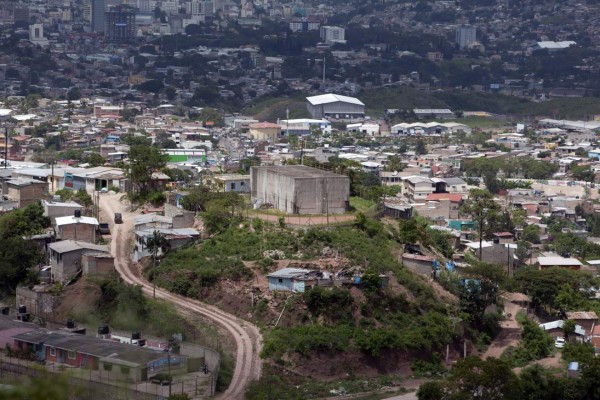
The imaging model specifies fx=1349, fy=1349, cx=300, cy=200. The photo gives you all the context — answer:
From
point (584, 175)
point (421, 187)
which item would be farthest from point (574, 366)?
point (584, 175)

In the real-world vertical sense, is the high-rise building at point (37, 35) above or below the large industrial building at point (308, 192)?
below

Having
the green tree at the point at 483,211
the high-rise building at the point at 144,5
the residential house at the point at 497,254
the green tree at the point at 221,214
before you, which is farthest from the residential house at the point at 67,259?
the high-rise building at the point at 144,5

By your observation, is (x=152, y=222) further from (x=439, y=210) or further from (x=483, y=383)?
(x=439, y=210)

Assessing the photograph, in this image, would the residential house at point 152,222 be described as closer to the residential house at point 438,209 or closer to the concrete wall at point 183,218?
the concrete wall at point 183,218

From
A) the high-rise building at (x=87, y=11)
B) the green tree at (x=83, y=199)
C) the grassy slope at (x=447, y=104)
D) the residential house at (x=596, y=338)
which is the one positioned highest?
the high-rise building at (x=87, y=11)

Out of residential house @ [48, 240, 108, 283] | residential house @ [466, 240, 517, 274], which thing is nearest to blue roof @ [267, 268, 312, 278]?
residential house @ [48, 240, 108, 283]

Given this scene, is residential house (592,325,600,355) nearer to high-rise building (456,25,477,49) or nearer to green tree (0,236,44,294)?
green tree (0,236,44,294)

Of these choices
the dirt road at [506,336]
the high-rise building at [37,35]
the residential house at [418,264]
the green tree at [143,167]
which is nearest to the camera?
the dirt road at [506,336]
